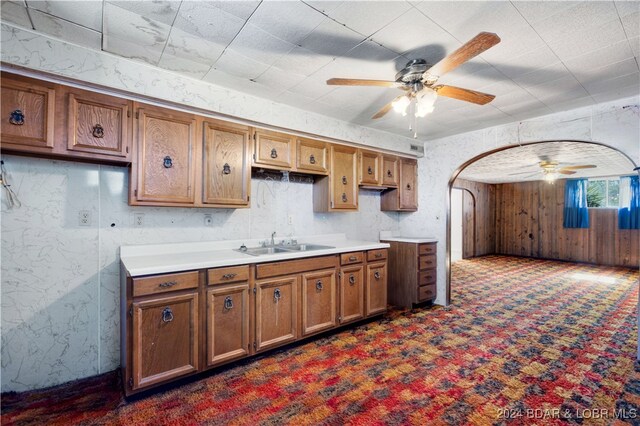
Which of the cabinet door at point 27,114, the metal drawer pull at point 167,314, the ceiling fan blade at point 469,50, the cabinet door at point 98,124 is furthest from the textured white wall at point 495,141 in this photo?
the cabinet door at point 27,114

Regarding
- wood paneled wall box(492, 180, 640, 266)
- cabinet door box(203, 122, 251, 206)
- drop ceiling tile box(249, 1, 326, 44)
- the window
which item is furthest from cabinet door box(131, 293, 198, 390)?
the window

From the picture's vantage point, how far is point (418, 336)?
3.03m

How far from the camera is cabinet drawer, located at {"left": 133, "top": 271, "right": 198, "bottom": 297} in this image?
1.91 m

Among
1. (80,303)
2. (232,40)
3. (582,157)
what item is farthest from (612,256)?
(80,303)

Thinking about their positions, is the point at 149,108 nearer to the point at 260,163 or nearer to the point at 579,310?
the point at 260,163

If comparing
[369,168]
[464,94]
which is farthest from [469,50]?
[369,168]

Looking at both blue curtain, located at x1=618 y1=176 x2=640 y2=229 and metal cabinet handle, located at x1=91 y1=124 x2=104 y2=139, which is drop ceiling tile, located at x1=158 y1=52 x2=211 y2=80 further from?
blue curtain, located at x1=618 y1=176 x2=640 y2=229

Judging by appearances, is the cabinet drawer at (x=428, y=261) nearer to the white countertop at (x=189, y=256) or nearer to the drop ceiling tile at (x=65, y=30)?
the white countertop at (x=189, y=256)

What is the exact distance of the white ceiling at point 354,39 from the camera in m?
1.65

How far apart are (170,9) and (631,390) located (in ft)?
13.0

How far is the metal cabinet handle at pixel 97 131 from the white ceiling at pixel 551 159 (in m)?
4.68

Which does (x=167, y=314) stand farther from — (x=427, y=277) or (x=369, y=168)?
(x=427, y=277)

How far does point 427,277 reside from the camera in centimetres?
399

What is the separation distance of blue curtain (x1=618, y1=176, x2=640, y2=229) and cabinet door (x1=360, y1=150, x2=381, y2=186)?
7405 mm
